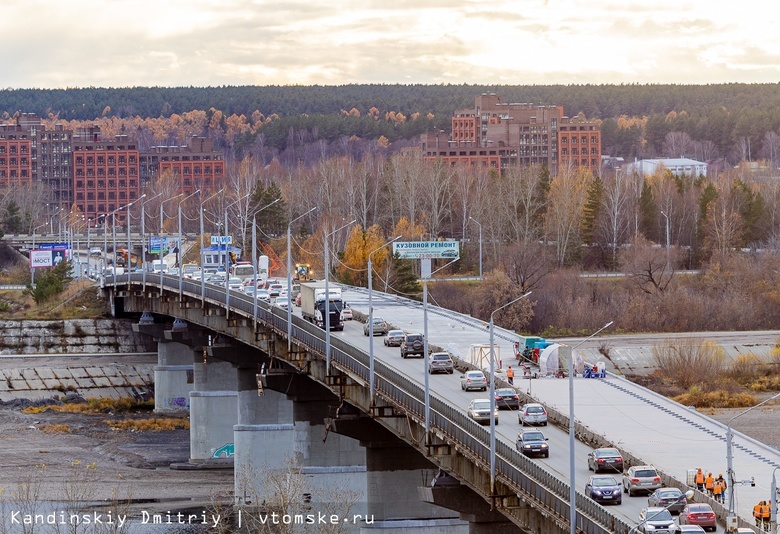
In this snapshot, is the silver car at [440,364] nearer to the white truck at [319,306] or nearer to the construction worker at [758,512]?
the white truck at [319,306]

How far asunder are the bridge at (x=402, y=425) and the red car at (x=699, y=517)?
1.43 meters

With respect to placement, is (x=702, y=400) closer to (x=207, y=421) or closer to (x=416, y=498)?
(x=207, y=421)

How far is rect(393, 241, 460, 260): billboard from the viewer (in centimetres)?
12262

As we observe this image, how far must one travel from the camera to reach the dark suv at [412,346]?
230 ft

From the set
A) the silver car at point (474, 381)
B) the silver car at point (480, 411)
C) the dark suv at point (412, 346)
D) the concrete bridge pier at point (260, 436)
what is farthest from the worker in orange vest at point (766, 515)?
the concrete bridge pier at point (260, 436)

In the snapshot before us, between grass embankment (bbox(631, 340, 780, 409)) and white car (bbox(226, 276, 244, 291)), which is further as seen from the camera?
white car (bbox(226, 276, 244, 291))

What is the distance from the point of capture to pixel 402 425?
2121 inches

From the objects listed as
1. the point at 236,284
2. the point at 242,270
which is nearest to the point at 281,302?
the point at 236,284

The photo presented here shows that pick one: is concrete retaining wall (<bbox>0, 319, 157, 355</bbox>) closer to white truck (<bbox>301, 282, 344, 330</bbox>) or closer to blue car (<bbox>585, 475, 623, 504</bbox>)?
white truck (<bbox>301, 282, 344, 330</bbox>)

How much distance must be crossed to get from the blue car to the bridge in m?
0.29

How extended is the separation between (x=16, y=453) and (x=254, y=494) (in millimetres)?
19956

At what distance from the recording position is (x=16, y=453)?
284 ft

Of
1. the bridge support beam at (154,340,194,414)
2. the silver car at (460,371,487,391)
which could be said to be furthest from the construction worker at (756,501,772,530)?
the bridge support beam at (154,340,194,414)

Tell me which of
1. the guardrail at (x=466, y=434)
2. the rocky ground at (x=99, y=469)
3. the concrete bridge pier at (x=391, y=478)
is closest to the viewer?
the guardrail at (x=466, y=434)
